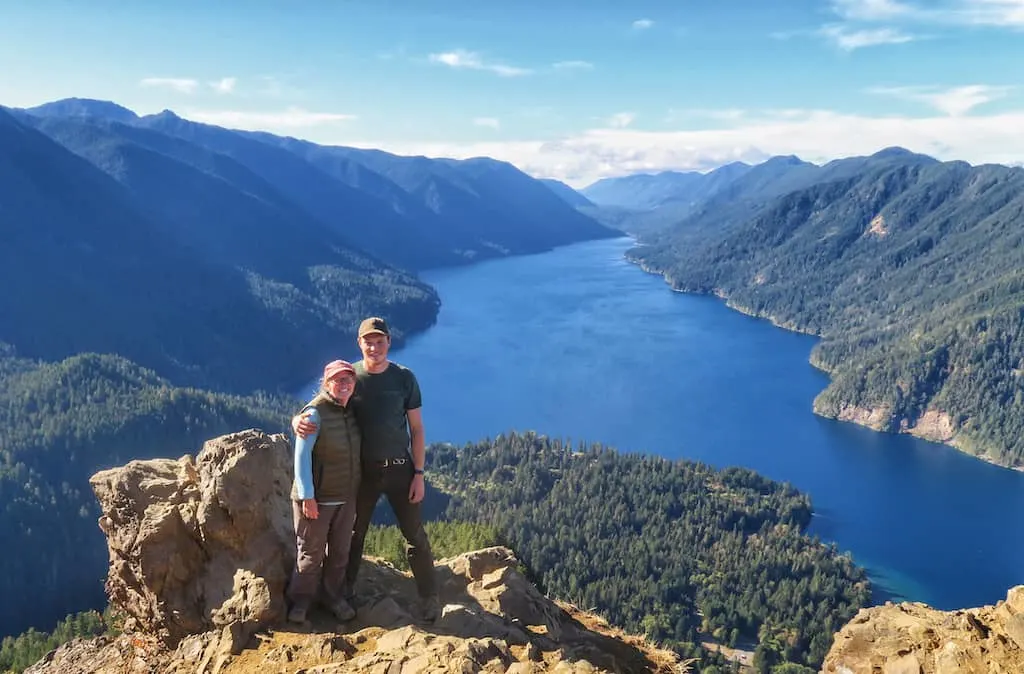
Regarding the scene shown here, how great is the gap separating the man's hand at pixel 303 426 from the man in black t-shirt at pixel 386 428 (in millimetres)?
46

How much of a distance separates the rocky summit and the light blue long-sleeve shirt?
1.99 metres

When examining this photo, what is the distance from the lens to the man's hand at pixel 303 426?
8945 millimetres

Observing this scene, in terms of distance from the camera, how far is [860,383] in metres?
165

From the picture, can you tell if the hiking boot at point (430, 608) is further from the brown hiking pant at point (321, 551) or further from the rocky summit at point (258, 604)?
the brown hiking pant at point (321, 551)

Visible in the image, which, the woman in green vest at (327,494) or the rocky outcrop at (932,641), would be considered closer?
the rocky outcrop at (932,641)

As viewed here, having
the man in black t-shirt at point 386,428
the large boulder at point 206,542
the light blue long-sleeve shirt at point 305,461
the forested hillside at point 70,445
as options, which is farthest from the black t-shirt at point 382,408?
the forested hillside at point 70,445

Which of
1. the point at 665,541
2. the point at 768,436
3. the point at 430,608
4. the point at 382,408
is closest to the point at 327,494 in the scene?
the point at 382,408

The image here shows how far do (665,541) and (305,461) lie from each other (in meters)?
93.2

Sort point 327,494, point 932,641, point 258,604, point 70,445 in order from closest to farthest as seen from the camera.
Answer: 1. point 932,641
2. point 327,494
3. point 258,604
4. point 70,445

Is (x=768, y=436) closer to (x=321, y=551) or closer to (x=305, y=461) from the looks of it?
(x=321, y=551)

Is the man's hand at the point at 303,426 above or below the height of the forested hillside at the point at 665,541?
above

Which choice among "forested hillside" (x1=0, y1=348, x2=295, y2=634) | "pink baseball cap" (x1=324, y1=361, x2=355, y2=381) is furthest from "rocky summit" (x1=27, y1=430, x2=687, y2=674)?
"forested hillside" (x1=0, y1=348, x2=295, y2=634)

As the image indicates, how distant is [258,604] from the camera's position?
32.4 ft

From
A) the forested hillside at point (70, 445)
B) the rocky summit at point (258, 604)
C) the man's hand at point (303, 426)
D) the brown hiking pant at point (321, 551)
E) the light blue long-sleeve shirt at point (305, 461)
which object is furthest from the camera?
the forested hillside at point (70, 445)
